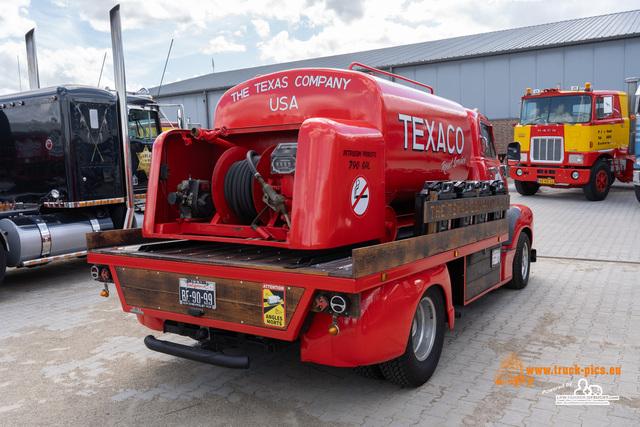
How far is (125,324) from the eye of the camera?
5777 millimetres

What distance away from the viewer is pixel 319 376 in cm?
428

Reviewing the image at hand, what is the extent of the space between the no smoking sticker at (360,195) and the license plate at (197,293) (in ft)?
3.65

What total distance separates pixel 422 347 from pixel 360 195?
1.36 meters

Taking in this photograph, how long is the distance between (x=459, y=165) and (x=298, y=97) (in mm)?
2294

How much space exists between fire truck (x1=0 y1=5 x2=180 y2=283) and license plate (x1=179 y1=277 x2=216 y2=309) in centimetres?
429

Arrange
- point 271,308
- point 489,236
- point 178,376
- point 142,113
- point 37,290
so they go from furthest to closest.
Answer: point 142,113, point 37,290, point 489,236, point 178,376, point 271,308

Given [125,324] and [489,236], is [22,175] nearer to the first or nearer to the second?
[125,324]

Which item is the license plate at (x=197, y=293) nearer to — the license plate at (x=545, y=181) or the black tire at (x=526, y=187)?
the license plate at (x=545, y=181)

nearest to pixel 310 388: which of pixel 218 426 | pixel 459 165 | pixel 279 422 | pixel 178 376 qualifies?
pixel 279 422

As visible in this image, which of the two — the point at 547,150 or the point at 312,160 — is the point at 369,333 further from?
the point at 547,150

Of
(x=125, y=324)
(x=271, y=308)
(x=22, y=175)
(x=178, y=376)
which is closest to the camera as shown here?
(x=271, y=308)

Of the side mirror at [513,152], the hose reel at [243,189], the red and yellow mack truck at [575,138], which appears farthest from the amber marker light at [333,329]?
the red and yellow mack truck at [575,138]

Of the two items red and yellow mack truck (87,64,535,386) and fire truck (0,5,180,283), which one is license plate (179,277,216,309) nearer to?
red and yellow mack truck (87,64,535,386)

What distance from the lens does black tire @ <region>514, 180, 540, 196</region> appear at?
17844mm
